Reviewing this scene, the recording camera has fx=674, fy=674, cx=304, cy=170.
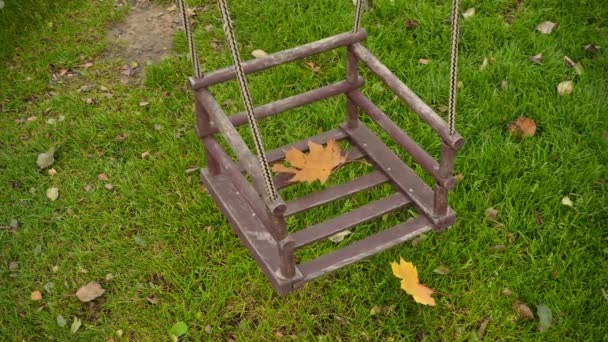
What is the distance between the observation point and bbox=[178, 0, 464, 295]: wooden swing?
201cm

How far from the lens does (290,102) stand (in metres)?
2.47

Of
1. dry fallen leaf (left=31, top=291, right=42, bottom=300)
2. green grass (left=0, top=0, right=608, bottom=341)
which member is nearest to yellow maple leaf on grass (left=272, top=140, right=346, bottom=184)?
green grass (left=0, top=0, right=608, bottom=341)

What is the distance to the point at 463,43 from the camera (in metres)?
3.75

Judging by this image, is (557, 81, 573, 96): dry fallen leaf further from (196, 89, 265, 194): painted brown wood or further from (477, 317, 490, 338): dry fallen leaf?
(196, 89, 265, 194): painted brown wood

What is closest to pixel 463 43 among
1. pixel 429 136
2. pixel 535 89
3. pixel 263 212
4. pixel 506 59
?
pixel 506 59

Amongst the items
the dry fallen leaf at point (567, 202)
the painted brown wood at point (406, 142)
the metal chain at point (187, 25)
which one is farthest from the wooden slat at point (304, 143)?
the dry fallen leaf at point (567, 202)

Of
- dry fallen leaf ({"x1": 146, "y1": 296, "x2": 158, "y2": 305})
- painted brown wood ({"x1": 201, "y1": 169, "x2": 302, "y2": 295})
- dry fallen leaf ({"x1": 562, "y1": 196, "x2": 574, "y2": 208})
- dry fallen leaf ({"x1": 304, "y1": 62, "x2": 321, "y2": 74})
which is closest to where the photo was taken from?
painted brown wood ({"x1": 201, "y1": 169, "x2": 302, "y2": 295})

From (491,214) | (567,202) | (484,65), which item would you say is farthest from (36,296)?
(484,65)

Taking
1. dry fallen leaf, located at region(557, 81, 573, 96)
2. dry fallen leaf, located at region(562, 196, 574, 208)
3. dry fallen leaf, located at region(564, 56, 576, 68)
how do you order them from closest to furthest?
dry fallen leaf, located at region(562, 196, 574, 208) < dry fallen leaf, located at region(557, 81, 573, 96) < dry fallen leaf, located at region(564, 56, 576, 68)

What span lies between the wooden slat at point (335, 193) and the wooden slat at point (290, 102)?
0.33m

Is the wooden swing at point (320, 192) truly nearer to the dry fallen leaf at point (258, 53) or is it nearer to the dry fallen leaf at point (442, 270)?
the dry fallen leaf at point (442, 270)

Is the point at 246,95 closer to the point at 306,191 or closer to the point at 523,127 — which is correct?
the point at 306,191

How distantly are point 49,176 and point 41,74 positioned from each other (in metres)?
0.92

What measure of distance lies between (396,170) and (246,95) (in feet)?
2.94
